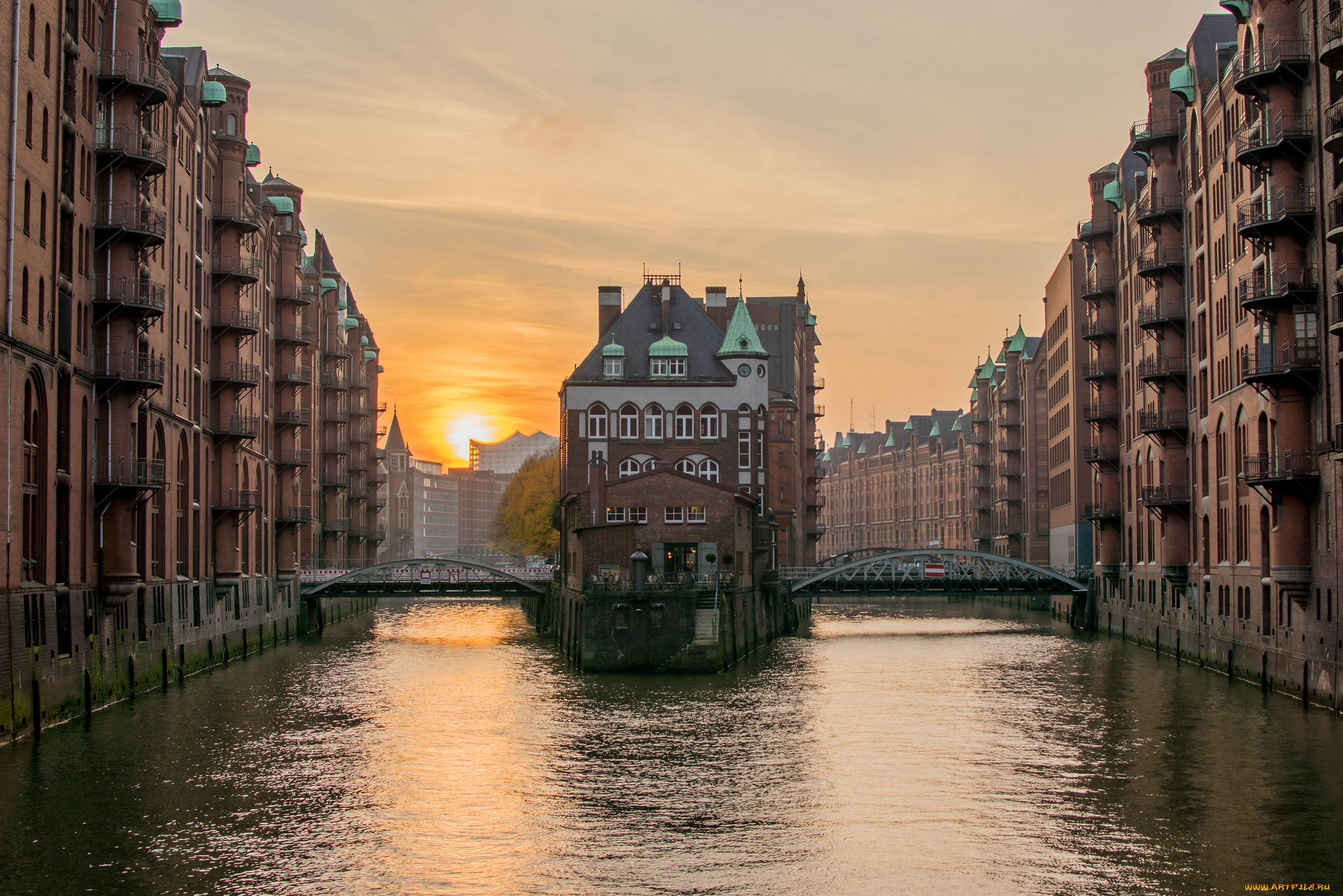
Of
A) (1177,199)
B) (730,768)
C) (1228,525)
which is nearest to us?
(730,768)

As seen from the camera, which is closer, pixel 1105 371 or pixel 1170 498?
pixel 1170 498

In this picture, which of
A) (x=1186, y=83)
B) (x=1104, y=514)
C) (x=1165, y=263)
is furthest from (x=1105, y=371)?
(x=1186, y=83)

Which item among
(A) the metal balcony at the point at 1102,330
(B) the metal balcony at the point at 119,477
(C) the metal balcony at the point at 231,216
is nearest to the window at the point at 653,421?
(A) the metal balcony at the point at 1102,330

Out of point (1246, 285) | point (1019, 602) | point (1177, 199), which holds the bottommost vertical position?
point (1019, 602)

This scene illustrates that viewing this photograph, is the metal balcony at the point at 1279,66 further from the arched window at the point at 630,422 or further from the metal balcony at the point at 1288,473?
the arched window at the point at 630,422

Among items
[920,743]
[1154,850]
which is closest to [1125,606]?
[920,743]

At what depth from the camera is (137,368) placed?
4956cm

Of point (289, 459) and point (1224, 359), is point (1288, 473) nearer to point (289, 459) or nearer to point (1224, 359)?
point (1224, 359)

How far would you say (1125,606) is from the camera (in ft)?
274

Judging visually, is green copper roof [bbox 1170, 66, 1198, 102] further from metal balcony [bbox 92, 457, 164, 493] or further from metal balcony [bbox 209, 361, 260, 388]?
metal balcony [bbox 92, 457, 164, 493]

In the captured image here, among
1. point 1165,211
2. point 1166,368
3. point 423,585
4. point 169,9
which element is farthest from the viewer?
point 423,585

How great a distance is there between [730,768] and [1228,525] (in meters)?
30.7

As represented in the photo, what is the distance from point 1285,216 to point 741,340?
45.3 metres

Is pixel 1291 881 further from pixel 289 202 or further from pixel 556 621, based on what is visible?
pixel 289 202
